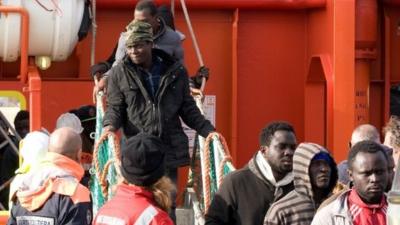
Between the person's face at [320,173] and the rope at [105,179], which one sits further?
the rope at [105,179]

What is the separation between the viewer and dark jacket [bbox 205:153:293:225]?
19.4 ft

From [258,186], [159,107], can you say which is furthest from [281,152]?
[159,107]

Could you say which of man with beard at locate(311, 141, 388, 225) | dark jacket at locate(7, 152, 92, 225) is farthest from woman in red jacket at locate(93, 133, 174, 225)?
dark jacket at locate(7, 152, 92, 225)

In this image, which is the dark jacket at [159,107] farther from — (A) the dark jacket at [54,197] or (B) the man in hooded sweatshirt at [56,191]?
(A) the dark jacket at [54,197]

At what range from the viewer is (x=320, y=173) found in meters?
5.65

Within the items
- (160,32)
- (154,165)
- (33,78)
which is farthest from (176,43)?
(154,165)

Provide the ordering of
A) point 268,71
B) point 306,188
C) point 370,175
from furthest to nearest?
point 268,71 → point 306,188 → point 370,175

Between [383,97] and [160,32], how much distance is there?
348 centimetres

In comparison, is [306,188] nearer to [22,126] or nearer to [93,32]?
[22,126]

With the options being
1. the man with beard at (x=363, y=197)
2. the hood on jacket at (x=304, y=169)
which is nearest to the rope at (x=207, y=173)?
the hood on jacket at (x=304, y=169)

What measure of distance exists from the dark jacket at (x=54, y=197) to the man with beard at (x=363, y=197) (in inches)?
56.6

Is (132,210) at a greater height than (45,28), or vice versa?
(45,28)

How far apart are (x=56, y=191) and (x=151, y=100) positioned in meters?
1.78

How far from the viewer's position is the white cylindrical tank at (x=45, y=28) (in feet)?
30.0
